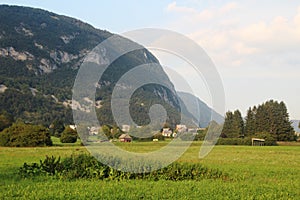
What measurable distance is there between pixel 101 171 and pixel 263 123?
88.0 metres

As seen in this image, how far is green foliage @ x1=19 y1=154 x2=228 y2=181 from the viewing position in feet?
71.3

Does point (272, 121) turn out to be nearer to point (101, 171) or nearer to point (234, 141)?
point (234, 141)

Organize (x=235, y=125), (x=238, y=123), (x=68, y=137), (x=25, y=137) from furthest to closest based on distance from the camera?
(x=235, y=125) → (x=238, y=123) → (x=68, y=137) → (x=25, y=137)

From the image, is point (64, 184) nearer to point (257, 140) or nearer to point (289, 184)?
point (289, 184)

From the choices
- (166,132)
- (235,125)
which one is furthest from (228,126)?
(166,132)

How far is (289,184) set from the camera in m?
20.2

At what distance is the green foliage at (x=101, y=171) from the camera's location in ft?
71.3

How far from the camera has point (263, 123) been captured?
104125 mm

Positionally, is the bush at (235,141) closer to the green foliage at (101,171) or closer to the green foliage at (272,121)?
the green foliage at (272,121)

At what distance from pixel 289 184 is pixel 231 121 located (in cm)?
8770

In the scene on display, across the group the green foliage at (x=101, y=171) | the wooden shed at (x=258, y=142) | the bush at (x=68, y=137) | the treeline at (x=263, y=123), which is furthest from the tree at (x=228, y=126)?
the green foliage at (x=101, y=171)

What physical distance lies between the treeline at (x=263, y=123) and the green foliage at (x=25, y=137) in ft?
177

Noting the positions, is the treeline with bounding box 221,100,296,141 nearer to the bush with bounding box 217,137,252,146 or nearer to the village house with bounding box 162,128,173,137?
the bush with bounding box 217,137,252,146

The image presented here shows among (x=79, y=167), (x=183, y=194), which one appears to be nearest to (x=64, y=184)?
(x=79, y=167)
